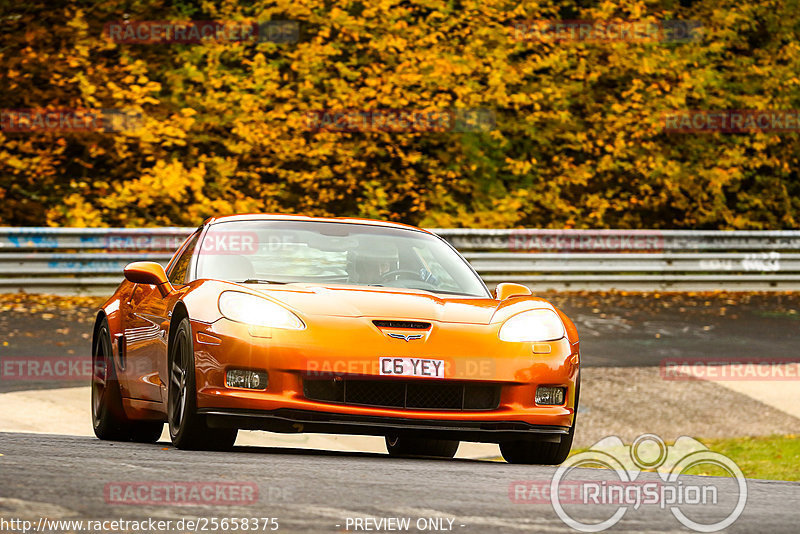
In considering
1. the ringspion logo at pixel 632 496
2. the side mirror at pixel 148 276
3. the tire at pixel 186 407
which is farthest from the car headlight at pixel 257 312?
the ringspion logo at pixel 632 496

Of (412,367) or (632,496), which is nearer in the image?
(632,496)

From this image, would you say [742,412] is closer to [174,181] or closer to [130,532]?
[130,532]

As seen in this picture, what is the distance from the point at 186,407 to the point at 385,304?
3.60 ft

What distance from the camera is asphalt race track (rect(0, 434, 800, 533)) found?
456 centimetres

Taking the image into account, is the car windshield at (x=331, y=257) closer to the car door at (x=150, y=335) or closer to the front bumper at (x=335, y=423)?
the car door at (x=150, y=335)

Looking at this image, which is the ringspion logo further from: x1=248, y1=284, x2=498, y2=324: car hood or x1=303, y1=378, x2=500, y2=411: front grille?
x1=248, y1=284, x2=498, y2=324: car hood

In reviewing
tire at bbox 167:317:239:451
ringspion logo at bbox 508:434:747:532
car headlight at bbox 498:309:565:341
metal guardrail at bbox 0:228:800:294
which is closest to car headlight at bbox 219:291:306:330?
tire at bbox 167:317:239:451

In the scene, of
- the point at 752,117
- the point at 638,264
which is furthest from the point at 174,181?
the point at 752,117

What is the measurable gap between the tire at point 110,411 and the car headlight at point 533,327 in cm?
251

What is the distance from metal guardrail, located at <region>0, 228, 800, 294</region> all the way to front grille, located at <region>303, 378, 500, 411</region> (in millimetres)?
9937

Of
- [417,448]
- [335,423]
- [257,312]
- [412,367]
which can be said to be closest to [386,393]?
[412,367]

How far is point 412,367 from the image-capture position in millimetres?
6547

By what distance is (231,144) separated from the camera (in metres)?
20.1

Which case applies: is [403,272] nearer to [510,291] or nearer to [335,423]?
[510,291]
